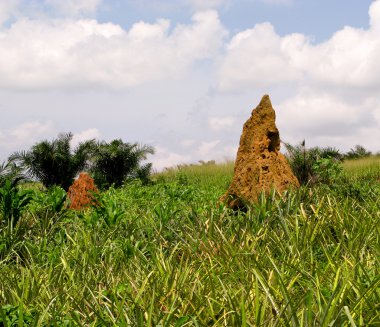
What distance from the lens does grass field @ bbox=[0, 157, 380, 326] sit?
14.5ft

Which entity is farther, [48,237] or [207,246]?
[48,237]

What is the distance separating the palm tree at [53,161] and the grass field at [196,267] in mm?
10247

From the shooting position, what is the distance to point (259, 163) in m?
9.75

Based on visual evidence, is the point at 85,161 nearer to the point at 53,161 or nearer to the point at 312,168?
the point at 53,161

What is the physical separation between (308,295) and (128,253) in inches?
127

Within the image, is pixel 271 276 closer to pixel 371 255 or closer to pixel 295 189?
pixel 371 255

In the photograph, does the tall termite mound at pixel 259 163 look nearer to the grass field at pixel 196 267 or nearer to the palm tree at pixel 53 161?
the grass field at pixel 196 267

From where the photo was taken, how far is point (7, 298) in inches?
219

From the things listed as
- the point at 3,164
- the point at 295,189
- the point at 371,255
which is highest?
the point at 3,164

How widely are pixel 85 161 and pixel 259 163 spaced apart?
1252 cm

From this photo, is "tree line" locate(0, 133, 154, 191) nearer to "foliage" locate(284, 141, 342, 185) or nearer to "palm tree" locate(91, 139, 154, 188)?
"palm tree" locate(91, 139, 154, 188)

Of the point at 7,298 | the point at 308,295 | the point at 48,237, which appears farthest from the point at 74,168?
the point at 308,295

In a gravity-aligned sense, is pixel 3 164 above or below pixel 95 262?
above

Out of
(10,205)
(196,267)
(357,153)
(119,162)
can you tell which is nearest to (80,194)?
(10,205)
